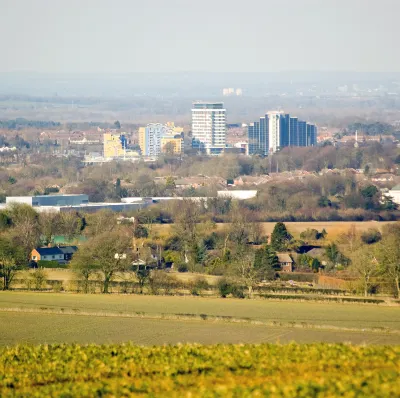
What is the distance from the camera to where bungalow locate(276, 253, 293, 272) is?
112 ft

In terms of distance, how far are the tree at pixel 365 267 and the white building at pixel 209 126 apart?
91959 millimetres

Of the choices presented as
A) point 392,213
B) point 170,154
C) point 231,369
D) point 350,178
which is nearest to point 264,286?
point 231,369

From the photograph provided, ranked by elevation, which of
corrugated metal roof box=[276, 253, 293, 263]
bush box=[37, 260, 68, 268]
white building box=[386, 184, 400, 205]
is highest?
corrugated metal roof box=[276, 253, 293, 263]

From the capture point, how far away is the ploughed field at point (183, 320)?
18109 mm

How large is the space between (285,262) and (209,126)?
93.7 metres

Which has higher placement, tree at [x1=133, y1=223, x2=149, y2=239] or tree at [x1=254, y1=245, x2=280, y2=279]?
tree at [x1=254, y1=245, x2=280, y2=279]

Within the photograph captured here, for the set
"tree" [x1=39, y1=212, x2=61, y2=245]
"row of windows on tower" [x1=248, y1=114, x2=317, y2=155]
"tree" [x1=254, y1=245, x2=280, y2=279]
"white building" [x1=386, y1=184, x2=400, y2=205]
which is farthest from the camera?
"row of windows on tower" [x1=248, y1=114, x2=317, y2=155]

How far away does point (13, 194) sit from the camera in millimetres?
66312

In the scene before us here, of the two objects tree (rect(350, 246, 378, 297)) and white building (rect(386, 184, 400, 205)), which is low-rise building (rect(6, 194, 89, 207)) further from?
tree (rect(350, 246, 378, 297))

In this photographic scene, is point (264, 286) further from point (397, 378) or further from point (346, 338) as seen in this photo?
point (397, 378)

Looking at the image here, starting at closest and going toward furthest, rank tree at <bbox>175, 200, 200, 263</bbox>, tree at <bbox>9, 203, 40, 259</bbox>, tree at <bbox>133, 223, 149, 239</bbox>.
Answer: tree at <bbox>175, 200, 200, 263</bbox> < tree at <bbox>9, 203, 40, 259</bbox> < tree at <bbox>133, 223, 149, 239</bbox>

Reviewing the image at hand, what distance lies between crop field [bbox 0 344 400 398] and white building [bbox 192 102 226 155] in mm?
108136

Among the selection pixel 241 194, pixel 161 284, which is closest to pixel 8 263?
pixel 161 284

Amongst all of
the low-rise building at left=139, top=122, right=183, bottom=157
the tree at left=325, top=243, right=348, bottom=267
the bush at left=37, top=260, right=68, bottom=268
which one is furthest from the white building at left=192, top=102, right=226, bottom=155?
the bush at left=37, top=260, right=68, bottom=268
